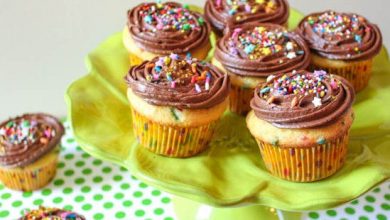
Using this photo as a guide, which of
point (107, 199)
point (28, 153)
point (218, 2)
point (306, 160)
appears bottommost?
point (107, 199)

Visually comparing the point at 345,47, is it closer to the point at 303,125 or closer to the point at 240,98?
the point at 240,98

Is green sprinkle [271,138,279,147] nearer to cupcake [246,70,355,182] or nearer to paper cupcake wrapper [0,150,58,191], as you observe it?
cupcake [246,70,355,182]

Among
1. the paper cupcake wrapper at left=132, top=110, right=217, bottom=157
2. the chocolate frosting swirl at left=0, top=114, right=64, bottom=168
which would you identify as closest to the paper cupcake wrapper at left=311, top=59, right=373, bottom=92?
the paper cupcake wrapper at left=132, top=110, right=217, bottom=157

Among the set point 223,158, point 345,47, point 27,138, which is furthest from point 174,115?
point 27,138

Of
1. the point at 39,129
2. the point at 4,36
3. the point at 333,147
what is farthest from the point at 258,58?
the point at 4,36

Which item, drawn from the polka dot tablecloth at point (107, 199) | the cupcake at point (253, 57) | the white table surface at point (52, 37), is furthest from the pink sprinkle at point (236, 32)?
the white table surface at point (52, 37)

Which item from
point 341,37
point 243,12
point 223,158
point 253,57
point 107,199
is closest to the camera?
point 223,158

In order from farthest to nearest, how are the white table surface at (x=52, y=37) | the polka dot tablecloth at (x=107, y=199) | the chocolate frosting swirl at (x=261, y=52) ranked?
the white table surface at (x=52, y=37), the polka dot tablecloth at (x=107, y=199), the chocolate frosting swirl at (x=261, y=52)

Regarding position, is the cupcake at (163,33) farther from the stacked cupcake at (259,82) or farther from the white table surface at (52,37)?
the white table surface at (52,37)
